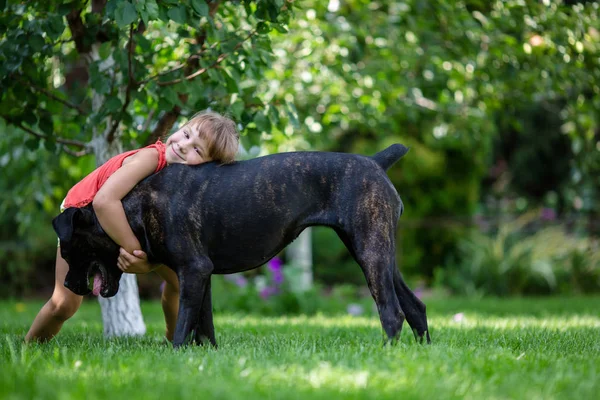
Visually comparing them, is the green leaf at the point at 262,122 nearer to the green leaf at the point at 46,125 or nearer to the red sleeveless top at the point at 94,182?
the red sleeveless top at the point at 94,182

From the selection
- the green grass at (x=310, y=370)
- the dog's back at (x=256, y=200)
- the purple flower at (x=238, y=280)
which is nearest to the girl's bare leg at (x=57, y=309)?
the green grass at (x=310, y=370)

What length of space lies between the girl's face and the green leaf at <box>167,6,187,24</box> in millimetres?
589

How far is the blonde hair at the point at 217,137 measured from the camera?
153 inches

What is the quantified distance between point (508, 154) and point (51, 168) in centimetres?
1374

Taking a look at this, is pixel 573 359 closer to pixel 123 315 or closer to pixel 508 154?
pixel 123 315

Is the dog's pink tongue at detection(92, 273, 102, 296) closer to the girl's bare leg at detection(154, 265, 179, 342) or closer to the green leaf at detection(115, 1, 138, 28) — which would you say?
the girl's bare leg at detection(154, 265, 179, 342)

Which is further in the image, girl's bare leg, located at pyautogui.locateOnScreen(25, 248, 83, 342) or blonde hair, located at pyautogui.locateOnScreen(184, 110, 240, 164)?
girl's bare leg, located at pyautogui.locateOnScreen(25, 248, 83, 342)

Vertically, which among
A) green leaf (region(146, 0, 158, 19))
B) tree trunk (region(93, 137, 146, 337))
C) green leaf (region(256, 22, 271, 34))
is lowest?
tree trunk (region(93, 137, 146, 337))

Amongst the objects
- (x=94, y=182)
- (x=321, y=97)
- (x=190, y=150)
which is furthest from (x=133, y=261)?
(x=321, y=97)

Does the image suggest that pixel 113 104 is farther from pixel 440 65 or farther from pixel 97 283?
pixel 440 65

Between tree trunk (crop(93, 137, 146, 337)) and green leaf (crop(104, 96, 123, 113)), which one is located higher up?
green leaf (crop(104, 96, 123, 113))

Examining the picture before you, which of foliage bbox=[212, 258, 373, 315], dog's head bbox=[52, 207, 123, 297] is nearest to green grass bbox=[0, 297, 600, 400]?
dog's head bbox=[52, 207, 123, 297]

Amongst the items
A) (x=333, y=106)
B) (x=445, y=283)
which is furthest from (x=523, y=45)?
(x=445, y=283)

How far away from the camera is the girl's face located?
3.87 meters
